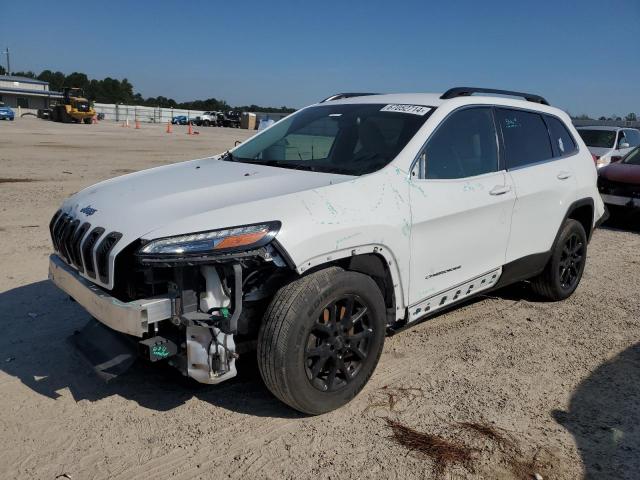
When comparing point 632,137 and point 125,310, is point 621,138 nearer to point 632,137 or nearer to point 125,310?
point 632,137

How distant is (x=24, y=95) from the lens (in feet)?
243

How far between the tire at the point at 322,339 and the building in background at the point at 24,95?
79.2 meters

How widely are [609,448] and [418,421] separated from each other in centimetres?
102

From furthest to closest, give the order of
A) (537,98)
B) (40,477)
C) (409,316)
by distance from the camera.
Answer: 1. (537,98)
2. (409,316)
3. (40,477)

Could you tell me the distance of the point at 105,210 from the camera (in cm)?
317

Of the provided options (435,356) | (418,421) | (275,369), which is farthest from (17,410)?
(435,356)

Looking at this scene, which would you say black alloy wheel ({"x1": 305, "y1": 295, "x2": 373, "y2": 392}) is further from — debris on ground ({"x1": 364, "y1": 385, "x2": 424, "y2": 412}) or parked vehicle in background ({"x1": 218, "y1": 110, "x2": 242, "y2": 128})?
parked vehicle in background ({"x1": 218, "y1": 110, "x2": 242, "y2": 128})

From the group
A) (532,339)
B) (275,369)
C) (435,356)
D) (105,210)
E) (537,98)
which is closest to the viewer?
(275,369)

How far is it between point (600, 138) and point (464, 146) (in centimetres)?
1225

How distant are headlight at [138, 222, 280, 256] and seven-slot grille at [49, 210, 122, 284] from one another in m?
0.28

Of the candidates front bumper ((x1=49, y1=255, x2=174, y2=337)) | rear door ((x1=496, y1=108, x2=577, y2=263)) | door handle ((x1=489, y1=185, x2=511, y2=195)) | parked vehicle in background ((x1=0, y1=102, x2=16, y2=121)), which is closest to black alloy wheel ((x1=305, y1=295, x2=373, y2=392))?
front bumper ((x1=49, y1=255, x2=174, y2=337))

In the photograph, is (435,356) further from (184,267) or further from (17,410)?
(17,410)

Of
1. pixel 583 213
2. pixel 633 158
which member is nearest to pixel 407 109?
→ pixel 583 213

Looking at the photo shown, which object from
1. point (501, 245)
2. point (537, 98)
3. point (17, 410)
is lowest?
point (17, 410)
